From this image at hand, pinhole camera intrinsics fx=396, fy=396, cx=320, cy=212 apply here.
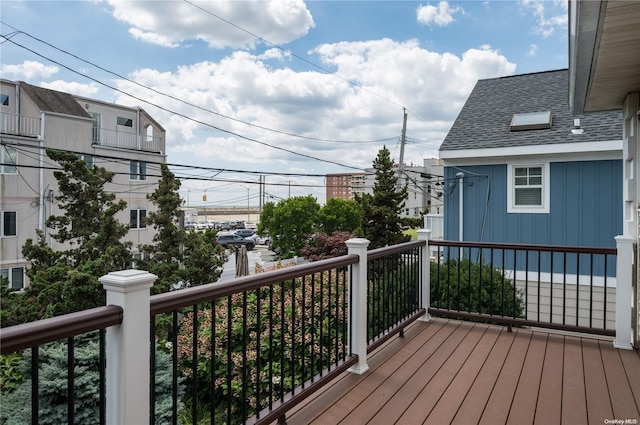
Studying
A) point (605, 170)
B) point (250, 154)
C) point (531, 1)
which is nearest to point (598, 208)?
point (605, 170)

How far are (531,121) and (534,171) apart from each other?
1.12 meters

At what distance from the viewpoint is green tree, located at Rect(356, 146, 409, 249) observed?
10.8 meters

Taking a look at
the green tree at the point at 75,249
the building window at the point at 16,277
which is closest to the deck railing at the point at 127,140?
the building window at the point at 16,277

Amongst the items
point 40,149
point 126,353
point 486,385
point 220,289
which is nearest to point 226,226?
point 40,149

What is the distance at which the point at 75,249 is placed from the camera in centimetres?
802

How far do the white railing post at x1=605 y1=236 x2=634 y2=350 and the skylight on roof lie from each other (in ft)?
17.3

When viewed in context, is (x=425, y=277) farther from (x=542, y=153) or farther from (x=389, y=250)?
(x=542, y=153)

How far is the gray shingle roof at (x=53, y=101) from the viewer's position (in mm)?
15781

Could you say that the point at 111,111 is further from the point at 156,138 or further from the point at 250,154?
the point at 250,154

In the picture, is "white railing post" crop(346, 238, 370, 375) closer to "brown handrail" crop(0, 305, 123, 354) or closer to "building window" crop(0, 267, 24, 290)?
"brown handrail" crop(0, 305, 123, 354)

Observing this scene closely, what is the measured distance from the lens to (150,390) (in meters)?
1.42

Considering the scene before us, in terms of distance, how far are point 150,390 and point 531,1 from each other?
9.07 metres

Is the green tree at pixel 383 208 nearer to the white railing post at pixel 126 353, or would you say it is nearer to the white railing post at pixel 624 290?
the white railing post at pixel 624 290

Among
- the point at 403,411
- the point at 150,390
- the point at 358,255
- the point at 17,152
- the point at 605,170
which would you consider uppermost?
the point at 17,152
